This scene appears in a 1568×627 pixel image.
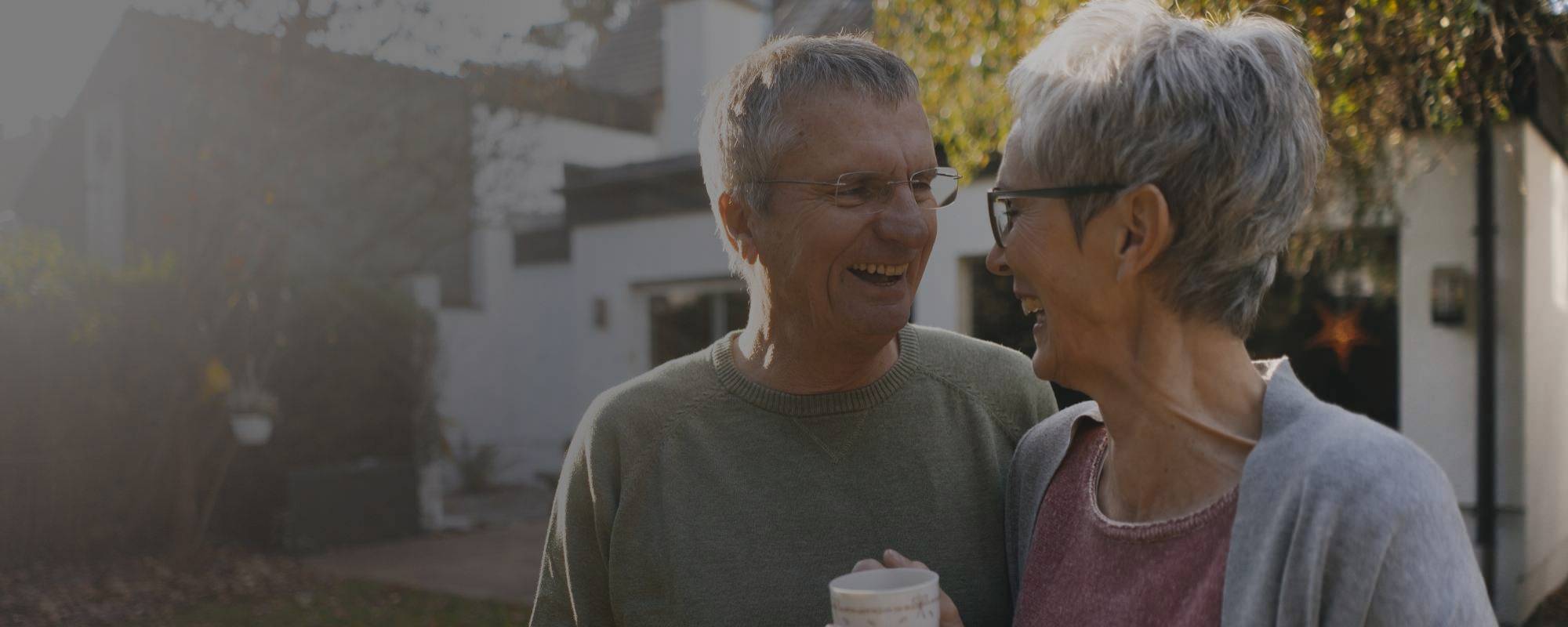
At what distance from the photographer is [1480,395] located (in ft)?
19.2

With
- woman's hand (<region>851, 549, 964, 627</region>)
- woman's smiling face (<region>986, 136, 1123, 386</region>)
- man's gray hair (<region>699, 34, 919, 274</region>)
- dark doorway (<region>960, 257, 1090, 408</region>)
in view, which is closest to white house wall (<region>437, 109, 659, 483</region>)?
dark doorway (<region>960, 257, 1090, 408</region>)

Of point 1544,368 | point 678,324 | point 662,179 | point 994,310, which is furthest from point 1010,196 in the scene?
point 678,324

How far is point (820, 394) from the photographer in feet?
5.95

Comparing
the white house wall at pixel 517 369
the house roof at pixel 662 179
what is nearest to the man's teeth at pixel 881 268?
the house roof at pixel 662 179

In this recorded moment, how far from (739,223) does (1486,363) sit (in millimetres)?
5431

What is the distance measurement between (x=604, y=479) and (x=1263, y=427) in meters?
0.98

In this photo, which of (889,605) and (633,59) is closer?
(889,605)

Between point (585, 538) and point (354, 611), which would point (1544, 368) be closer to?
point (585, 538)

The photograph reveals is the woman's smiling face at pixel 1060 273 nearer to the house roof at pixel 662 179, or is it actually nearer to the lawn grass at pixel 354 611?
the lawn grass at pixel 354 611

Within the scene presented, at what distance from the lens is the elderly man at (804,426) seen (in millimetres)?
1739

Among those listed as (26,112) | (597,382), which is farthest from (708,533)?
(26,112)

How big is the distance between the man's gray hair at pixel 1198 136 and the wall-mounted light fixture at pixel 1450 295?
5.40 metres

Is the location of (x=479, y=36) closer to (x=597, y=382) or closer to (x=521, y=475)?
(x=597, y=382)

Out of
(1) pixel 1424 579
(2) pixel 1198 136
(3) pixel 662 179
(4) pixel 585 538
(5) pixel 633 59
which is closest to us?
(1) pixel 1424 579
